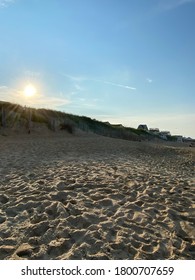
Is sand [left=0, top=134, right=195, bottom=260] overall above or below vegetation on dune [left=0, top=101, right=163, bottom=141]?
below

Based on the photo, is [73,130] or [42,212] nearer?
[42,212]

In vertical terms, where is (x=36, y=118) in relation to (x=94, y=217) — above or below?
above

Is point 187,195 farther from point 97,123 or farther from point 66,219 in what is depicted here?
point 97,123

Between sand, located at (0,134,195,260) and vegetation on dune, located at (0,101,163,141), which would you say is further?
vegetation on dune, located at (0,101,163,141)

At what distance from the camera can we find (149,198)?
809cm

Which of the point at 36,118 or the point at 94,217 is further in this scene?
the point at 36,118

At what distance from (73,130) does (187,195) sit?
33.2 metres

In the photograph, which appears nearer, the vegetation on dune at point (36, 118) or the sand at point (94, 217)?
the sand at point (94, 217)

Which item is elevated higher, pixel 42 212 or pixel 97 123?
pixel 97 123

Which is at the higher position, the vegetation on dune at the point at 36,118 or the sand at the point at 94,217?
the vegetation on dune at the point at 36,118
